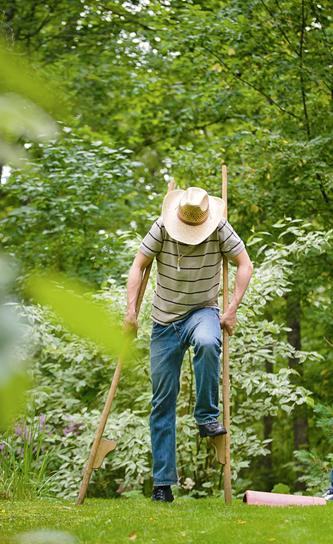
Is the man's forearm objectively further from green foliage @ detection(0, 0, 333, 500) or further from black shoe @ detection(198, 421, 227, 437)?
green foliage @ detection(0, 0, 333, 500)

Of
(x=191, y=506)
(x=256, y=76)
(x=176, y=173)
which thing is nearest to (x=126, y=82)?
(x=176, y=173)

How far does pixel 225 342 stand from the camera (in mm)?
4203

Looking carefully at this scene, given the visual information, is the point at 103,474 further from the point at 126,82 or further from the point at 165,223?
the point at 126,82

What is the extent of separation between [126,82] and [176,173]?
2.53 meters

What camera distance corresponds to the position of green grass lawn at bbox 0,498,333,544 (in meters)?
3.06

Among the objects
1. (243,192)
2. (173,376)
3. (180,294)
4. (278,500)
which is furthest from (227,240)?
(243,192)

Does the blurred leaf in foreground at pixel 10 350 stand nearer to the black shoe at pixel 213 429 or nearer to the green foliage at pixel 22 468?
the black shoe at pixel 213 429

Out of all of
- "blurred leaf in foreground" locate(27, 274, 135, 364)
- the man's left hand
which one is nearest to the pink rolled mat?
the man's left hand

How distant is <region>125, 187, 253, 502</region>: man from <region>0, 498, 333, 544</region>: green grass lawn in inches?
15.0

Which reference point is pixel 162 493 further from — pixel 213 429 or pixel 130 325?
pixel 130 325

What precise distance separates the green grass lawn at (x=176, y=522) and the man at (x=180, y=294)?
1.25 feet

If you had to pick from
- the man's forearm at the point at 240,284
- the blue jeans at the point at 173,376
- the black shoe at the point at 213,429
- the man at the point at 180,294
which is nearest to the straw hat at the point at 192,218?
the man at the point at 180,294

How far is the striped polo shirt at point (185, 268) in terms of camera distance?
159 inches

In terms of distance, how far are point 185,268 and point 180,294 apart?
5.2 inches
